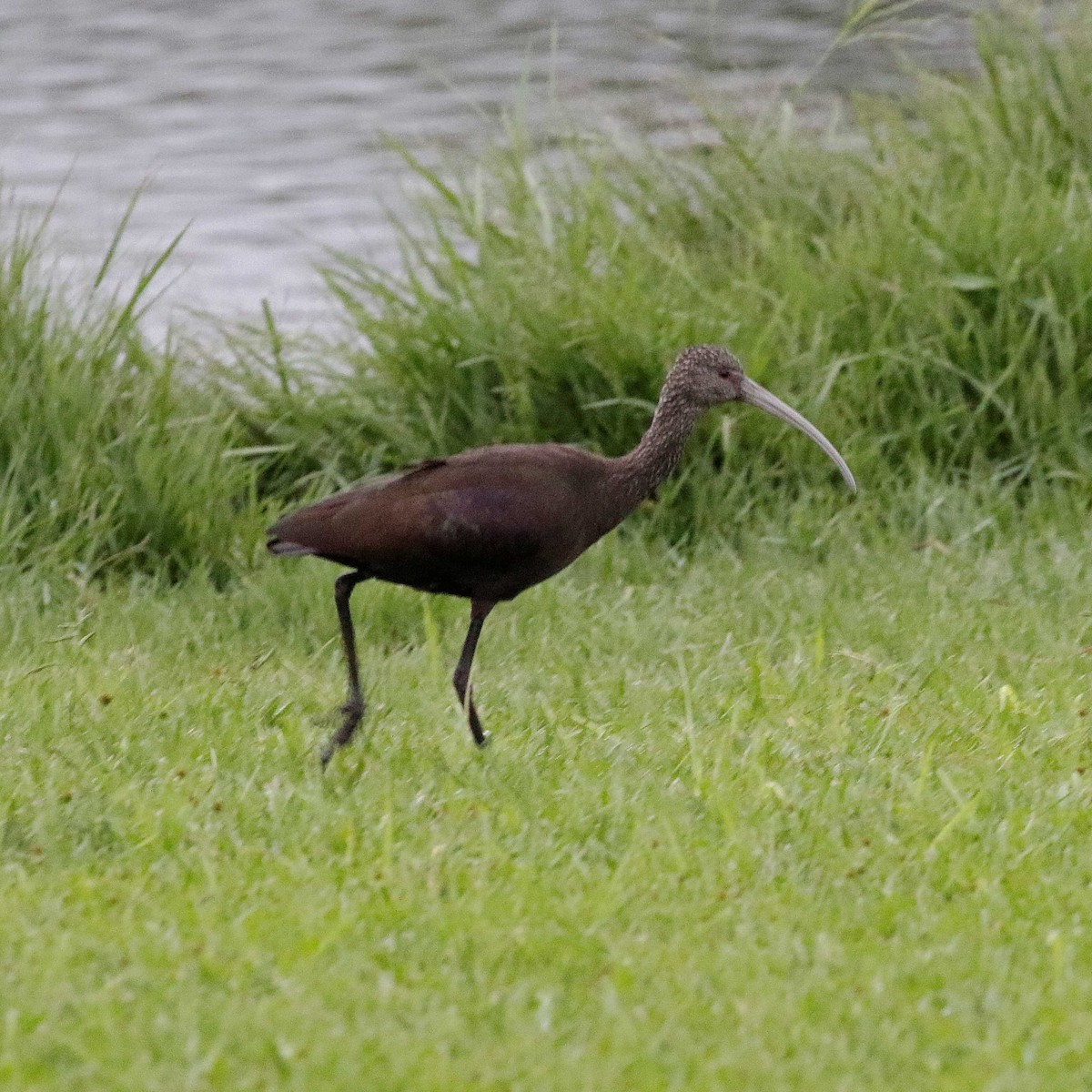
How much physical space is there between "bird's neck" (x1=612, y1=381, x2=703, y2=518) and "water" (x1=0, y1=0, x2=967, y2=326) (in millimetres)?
3571

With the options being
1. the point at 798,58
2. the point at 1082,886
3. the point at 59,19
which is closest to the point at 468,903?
the point at 1082,886

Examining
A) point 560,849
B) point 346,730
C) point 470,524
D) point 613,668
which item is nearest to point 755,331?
point 613,668

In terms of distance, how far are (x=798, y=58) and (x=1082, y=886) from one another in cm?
1179

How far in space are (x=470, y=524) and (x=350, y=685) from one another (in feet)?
1.70

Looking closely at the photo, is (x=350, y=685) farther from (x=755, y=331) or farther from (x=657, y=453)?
(x=755, y=331)

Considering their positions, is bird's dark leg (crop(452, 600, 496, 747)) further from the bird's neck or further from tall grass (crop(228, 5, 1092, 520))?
tall grass (crop(228, 5, 1092, 520))

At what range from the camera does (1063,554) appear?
282 inches

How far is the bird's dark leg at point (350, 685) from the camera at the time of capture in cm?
502

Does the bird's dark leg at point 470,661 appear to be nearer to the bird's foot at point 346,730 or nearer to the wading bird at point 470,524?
the wading bird at point 470,524

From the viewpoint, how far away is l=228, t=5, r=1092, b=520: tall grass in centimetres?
788

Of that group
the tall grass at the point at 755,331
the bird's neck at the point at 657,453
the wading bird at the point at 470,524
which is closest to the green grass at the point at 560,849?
the wading bird at the point at 470,524

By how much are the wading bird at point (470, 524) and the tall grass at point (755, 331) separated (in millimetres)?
2527

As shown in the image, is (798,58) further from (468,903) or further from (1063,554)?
(468,903)

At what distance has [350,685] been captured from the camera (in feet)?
16.9
